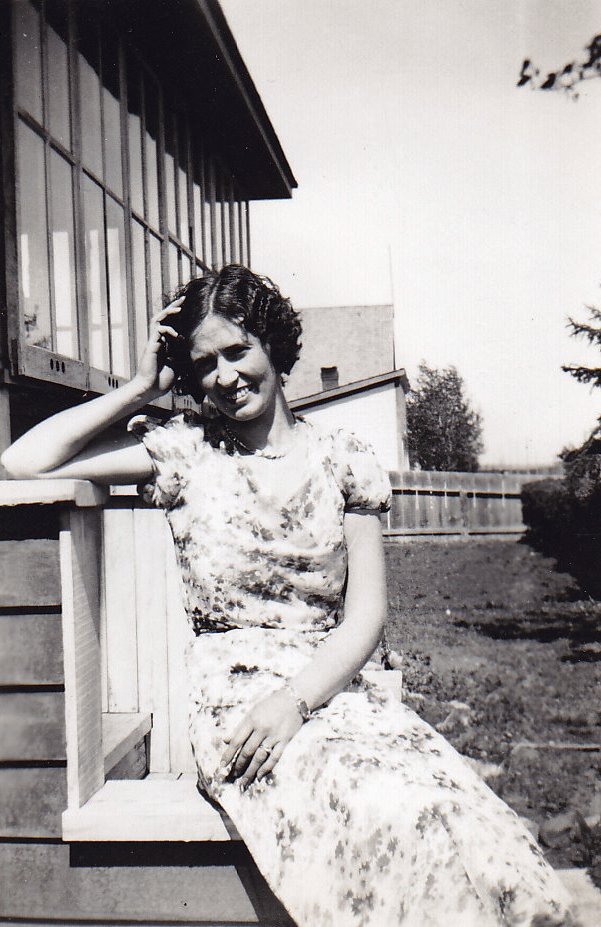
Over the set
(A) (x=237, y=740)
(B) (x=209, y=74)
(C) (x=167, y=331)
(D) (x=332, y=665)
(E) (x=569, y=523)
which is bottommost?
(E) (x=569, y=523)

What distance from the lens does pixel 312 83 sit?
3.14 meters

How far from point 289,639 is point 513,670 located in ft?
15.2

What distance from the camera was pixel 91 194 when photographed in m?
4.37

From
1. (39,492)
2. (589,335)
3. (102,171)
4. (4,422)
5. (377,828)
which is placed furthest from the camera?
(589,335)

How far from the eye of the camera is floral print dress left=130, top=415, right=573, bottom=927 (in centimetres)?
131

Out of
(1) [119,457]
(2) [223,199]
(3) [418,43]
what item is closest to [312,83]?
(3) [418,43]

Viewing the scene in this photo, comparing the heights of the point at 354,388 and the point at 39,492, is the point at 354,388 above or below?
above

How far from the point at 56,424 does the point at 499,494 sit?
645 inches

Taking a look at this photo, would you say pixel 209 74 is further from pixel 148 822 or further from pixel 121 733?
pixel 148 822

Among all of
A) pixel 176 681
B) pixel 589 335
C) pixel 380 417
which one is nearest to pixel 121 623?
pixel 176 681

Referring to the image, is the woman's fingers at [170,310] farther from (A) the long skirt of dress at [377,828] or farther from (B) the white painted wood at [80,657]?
(A) the long skirt of dress at [377,828]

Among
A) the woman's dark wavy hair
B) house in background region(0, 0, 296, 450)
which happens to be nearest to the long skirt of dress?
the woman's dark wavy hair

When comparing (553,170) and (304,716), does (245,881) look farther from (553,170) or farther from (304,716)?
(553,170)

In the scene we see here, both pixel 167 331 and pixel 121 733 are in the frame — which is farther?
pixel 121 733
